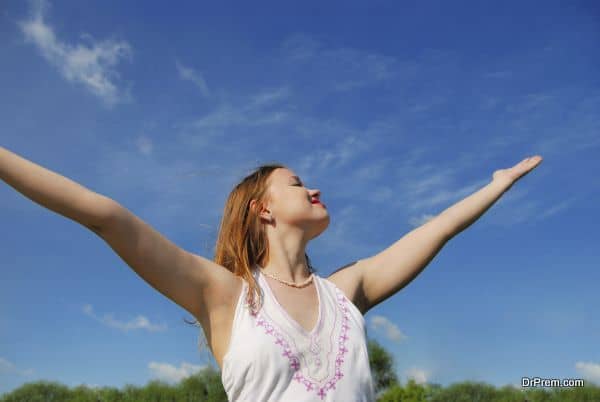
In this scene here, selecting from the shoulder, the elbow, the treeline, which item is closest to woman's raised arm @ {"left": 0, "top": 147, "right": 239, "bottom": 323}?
the elbow

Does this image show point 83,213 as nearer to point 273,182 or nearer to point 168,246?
point 168,246

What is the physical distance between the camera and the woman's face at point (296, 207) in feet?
10.3

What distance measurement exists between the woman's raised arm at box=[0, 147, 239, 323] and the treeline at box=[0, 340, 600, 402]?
2108cm

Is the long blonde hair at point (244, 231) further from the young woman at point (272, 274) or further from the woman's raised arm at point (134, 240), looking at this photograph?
the woman's raised arm at point (134, 240)

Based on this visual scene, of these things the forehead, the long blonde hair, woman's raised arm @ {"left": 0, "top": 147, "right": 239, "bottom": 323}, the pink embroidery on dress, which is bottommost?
the pink embroidery on dress

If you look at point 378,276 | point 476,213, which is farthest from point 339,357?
point 476,213

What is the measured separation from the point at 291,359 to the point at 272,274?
0.51m

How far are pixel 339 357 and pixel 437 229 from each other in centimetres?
94

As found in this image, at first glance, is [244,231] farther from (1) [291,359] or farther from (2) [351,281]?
(1) [291,359]

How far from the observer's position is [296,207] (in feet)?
10.4

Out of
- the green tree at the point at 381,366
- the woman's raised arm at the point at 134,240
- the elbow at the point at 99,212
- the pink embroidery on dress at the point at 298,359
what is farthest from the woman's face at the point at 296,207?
the green tree at the point at 381,366

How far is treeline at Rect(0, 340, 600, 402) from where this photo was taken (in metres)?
22.9

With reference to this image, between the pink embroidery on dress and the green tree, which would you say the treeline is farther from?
the pink embroidery on dress

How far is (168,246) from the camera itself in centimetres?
261
